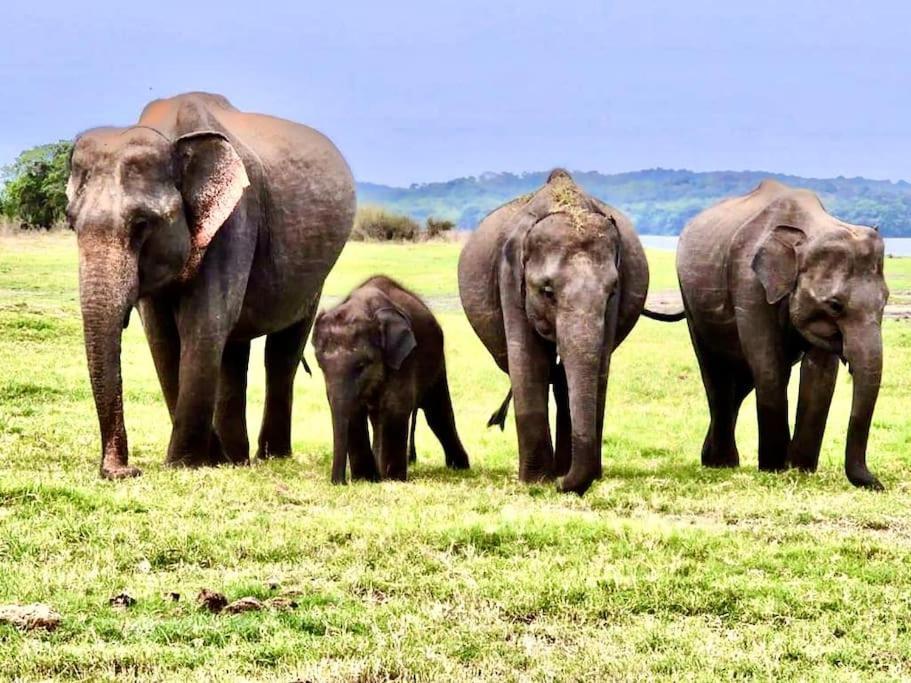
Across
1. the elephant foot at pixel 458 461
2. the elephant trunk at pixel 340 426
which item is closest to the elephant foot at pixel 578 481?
the elephant trunk at pixel 340 426

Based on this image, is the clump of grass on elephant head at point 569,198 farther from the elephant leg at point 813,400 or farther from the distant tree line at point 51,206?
the distant tree line at point 51,206

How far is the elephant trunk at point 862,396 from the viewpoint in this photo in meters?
11.5

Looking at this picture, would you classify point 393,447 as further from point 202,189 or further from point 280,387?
point 202,189

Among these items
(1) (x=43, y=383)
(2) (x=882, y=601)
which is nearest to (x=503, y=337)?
(2) (x=882, y=601)

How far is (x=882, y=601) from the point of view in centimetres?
744

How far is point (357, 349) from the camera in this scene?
1206 centimetres

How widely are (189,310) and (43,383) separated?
6.10m

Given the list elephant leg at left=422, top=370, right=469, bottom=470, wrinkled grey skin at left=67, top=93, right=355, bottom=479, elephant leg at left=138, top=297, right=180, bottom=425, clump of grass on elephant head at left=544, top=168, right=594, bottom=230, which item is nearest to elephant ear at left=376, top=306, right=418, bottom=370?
wrinkled grey skin at left=67, top=93, right=355, bottom=479

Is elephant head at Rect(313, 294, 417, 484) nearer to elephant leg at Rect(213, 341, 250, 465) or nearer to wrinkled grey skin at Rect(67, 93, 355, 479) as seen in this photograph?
wrinkled grey skin at Rect(67, 93, 355, 479)

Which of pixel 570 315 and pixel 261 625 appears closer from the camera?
pixel 261 625

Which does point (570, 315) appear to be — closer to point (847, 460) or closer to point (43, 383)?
point (847, 460)

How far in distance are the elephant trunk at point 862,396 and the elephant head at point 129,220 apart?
490cm

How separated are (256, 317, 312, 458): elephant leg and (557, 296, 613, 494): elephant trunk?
12.8 feet

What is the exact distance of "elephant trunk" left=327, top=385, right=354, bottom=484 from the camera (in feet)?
37.7
